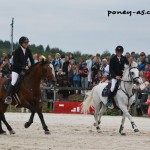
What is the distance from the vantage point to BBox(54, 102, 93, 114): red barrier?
29703 millimetres

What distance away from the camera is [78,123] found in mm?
23531

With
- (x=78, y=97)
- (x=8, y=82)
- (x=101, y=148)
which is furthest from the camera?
(x=78, y=97)

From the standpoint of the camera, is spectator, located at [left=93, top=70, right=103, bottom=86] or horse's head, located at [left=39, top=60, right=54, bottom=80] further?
spectator, located at [left=93, top=70, right=103, bottom=86]

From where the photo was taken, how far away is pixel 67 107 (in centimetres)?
2989

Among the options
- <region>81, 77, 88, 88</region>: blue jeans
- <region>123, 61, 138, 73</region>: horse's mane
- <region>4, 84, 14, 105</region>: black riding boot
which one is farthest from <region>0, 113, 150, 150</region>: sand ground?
<region>81, 77, 88, 88</region>: blue jeans

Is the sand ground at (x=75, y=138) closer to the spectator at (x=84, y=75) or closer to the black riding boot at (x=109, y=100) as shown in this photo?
the black riding boot at (x=109, y=100)

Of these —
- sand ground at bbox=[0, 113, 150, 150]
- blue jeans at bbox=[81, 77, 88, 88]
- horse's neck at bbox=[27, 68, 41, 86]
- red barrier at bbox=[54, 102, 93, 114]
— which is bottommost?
sand ground at bbox=[0, 113, 150, 150]

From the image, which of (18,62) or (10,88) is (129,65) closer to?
(18,62)

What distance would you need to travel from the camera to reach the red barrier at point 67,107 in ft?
97.5

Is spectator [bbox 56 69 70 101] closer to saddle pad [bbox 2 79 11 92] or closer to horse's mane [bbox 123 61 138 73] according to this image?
horse's mane [bbox 123 61 138 73]

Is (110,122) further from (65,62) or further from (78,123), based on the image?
(65,62)

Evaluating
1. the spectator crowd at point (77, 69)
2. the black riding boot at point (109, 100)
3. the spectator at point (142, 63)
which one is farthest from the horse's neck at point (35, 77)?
the spectator at point (142, 63)

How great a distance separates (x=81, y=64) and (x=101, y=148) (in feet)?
50.6

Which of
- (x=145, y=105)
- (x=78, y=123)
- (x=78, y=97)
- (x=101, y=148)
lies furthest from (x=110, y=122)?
(x=101, y=148)
